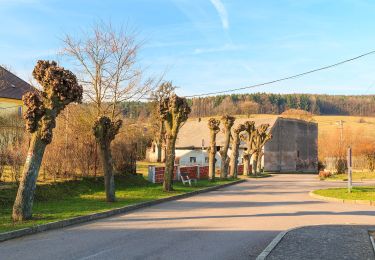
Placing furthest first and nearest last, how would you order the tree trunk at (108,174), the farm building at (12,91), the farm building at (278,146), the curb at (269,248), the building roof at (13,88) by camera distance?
1. the farm building at (278,146)
2. the building roof at (13,88)
3. the farm building at (12,91)
4. the tree trunk at (108,174)
5. the curb at (269,248)

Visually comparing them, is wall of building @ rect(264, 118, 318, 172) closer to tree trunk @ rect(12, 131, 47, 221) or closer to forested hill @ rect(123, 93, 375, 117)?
forested hill @ rect(123, 93, 375, 117)

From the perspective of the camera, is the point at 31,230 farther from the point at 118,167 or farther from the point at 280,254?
the point at 118,167

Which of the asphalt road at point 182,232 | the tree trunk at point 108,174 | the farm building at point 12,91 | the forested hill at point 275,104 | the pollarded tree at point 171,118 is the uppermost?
the forested hill at point 275,104

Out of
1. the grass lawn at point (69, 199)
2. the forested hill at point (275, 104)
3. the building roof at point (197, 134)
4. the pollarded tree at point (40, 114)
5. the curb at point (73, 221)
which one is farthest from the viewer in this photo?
the forested hill at point (275, 104)

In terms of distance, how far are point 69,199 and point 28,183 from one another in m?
5.56

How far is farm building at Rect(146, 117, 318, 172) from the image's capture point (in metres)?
64.4

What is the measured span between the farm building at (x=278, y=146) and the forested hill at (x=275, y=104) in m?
22.3

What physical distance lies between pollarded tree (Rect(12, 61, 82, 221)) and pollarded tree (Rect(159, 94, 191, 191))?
34.0 ft

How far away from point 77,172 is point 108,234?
39.4 ft

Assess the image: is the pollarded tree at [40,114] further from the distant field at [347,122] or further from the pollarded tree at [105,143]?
the distant field at [347,122]

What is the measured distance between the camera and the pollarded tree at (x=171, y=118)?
23.2 meters

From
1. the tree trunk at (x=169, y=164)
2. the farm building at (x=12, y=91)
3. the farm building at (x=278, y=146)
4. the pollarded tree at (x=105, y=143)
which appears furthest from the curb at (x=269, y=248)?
the farm building at (x=278, y=146)

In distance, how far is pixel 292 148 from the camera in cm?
7025

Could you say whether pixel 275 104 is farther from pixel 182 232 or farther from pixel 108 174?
pixel 182 232
